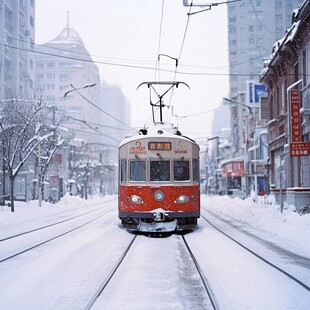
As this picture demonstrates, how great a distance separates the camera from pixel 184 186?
14.6 meters

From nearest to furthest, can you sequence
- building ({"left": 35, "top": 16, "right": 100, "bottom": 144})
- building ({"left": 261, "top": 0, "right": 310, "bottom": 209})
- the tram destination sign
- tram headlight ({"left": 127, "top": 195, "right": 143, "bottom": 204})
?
1. tram headlight ({"left": 127, "top": 195, "right": 143, "bottom": 204})
2. the tram destination sign
3. building ({"left": 261, "top": 0, "right": 310, "bottom": 209})
4. building ({"left": 35, "top": 16, "right": 100, "bottom": 144})

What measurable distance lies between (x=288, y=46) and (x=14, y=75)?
3010 cm

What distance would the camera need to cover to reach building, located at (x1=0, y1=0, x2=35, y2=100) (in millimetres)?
36344

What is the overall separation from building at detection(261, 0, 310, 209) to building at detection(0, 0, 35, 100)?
1731 centimetres

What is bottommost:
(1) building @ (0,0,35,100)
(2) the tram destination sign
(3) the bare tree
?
(2) the tram destination sign

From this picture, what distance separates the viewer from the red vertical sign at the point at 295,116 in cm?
2300

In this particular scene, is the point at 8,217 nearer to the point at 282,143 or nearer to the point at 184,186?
the point at 184,186

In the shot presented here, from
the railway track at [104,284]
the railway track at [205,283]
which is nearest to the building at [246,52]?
the railway track at [205,283]

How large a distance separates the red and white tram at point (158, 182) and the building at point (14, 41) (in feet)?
66.5

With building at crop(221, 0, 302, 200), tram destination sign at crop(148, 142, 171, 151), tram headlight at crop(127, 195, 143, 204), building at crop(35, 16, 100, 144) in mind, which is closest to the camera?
tram headlight at crop(127, 195, 143, 204)

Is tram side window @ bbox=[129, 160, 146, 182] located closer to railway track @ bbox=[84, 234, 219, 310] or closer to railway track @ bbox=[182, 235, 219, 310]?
railway track @ bbox=[84, 234, 219, 310]

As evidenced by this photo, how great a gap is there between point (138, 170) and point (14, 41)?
33711 millimetres

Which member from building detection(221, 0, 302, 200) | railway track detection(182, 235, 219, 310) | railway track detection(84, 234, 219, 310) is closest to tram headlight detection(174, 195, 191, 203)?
railway track detection(84, 234, 219, 310)

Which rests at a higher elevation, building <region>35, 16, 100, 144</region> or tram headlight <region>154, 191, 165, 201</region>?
building <region>35, 16, 100, 144</region>
